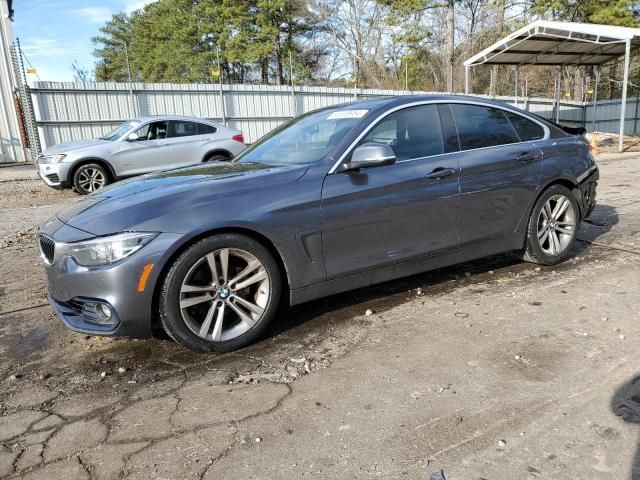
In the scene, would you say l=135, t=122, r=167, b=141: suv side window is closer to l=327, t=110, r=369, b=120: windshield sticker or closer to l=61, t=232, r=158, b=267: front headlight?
l=327, t=110, r=369, b=120: windshield sticker

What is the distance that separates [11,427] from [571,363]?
3083 mm

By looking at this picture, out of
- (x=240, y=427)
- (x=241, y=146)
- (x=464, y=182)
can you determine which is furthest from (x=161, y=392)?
(x=241, y=146)

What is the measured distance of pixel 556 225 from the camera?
193 inches

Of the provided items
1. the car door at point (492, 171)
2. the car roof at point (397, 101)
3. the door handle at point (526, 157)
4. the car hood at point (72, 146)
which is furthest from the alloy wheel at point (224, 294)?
the car hood at point (72, 146)

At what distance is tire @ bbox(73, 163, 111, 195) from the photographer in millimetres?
10172

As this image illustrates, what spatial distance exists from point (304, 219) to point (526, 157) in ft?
7.61

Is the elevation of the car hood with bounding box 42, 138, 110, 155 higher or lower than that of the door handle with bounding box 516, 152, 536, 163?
higher

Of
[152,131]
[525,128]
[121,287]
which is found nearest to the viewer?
[121,287]

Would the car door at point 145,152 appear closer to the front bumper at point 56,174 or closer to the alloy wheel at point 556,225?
the front bumper at point 56,174

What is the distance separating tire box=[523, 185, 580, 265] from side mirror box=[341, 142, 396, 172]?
185 cm

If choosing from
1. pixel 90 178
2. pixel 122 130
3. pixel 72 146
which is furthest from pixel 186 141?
pixel 72 146

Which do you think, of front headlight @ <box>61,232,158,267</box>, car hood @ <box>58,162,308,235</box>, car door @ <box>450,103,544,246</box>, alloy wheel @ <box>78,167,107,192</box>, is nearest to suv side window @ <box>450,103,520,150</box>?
car door @ <box>450,103,544,246</box>

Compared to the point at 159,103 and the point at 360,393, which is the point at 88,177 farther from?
the point at 159,103

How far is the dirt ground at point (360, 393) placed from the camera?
227 centimetres
